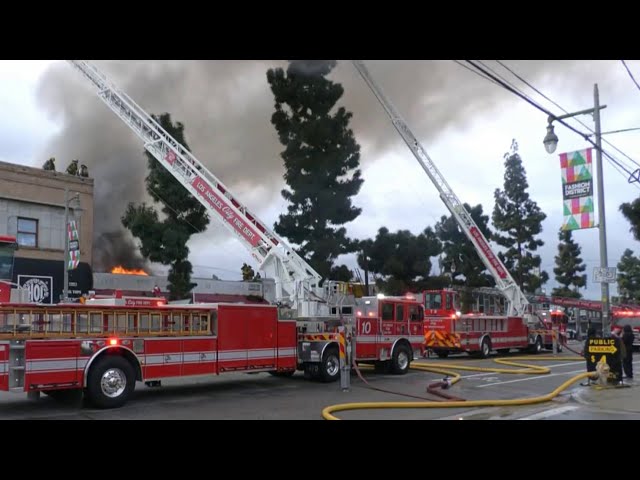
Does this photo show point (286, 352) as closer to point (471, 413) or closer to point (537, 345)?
point (471, 413)

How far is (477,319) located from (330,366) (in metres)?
11.3

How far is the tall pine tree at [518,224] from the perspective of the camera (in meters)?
47.8

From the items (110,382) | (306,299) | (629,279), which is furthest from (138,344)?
(629,279)

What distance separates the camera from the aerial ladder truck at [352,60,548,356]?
80.5ft

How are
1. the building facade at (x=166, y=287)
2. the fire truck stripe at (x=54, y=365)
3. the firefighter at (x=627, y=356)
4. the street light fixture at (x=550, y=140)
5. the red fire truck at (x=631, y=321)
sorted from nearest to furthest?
1. the fire truck stripe at (x=54, y=365)
2. the street light fixture at (x=550, y=140)
3. the firefighter at (x=627, y=356)
4. the building facade at (x=166, y=287)
5. the red fire truck at (x=631, y=321)

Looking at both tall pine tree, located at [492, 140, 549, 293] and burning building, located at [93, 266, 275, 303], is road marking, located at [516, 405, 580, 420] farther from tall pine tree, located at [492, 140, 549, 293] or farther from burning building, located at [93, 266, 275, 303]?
tall pine tree, located at [492, 140, 549, 293]

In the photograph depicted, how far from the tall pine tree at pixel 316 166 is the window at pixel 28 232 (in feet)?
37.0

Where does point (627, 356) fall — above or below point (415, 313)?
below

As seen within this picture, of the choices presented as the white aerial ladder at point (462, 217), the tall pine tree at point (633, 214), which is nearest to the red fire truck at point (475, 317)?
the white aerial ladder at point (462, 217)

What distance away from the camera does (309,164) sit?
103 feet

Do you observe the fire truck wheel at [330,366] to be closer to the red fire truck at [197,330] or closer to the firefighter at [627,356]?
the red fire truck at [197,330]

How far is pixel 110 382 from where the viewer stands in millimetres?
11383

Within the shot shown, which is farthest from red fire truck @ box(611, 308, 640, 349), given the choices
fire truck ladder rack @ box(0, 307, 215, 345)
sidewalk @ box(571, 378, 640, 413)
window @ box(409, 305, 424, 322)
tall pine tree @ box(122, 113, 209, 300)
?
fire truck ladder rack @ box(0, 307, 215, 345)
